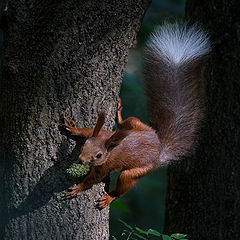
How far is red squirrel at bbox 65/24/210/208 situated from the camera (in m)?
1.68

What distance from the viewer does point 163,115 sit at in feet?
6.84

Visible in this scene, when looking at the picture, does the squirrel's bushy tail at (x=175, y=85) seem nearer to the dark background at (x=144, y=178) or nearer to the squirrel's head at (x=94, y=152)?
the dark background at (x=144, y=178)

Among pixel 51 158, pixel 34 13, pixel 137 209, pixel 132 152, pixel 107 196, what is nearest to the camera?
pixel 34 13

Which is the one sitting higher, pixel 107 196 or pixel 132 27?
pixel 132 27

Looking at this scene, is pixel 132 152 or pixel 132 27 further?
pixel 132 152

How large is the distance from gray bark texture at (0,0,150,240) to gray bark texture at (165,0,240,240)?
1.36m

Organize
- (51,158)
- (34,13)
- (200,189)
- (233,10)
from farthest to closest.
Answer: (200,189), (233,10), (51,158), (34,13)

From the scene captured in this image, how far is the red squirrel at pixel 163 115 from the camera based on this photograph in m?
1.68

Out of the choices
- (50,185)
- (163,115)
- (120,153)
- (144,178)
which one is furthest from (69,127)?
(144,178)

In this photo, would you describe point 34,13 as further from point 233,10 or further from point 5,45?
point 233,10

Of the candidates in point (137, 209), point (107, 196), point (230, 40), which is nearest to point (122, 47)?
point (107, 196)

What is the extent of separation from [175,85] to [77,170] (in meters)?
0.99

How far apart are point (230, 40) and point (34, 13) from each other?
5.84ft

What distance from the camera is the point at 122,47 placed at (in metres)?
1.46
